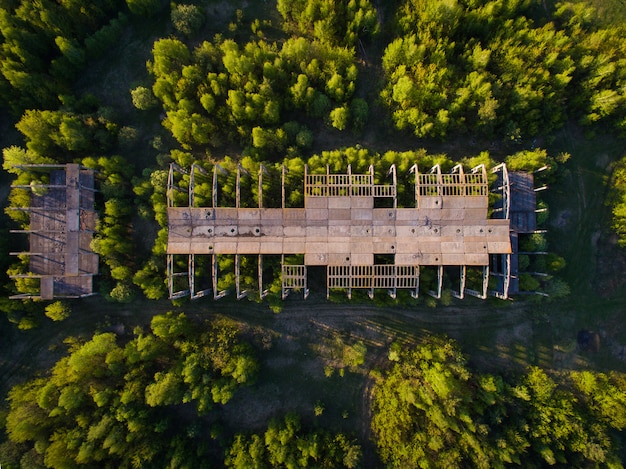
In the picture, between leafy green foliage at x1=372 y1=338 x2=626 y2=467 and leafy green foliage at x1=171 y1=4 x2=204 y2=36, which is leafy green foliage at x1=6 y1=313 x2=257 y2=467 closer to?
leafy green foliage at x1=372 y1=338 x2=626 y2=467

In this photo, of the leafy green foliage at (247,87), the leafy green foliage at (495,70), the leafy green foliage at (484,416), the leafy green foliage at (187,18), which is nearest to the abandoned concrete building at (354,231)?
the leafy green foliage at (247,87)

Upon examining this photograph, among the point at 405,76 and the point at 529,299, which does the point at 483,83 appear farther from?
the point at 529,299

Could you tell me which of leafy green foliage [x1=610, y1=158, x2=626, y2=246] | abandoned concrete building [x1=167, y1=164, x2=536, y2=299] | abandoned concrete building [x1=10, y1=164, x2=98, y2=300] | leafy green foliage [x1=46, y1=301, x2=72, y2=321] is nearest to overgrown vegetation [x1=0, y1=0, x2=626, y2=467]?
leafy green foliage [x1=46, y1=301, x2=72, y2=321]

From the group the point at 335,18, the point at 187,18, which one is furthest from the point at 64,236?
the point at 335,18

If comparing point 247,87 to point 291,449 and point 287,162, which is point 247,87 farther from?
point 291,449

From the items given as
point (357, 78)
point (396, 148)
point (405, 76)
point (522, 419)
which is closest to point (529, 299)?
point (522, 419)

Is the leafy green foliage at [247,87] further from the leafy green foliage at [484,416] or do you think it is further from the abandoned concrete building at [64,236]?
the leafy green foliage at [484,416]
